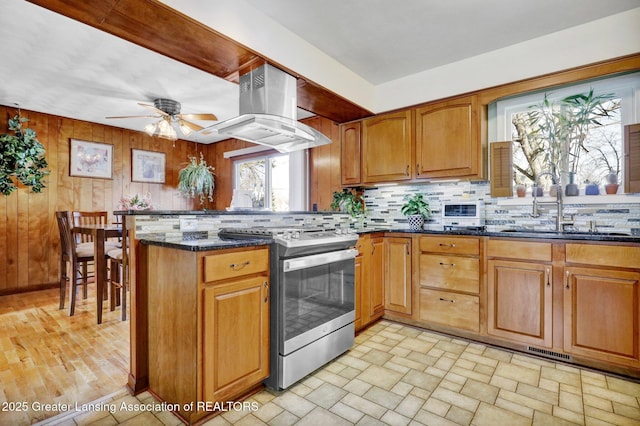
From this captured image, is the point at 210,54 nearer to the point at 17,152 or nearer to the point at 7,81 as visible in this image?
the point at 7,81

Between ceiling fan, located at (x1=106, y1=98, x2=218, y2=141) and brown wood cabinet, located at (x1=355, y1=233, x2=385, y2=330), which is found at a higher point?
ceiling fan, located at (x1=106, y1=98, x2=218, y2=141)

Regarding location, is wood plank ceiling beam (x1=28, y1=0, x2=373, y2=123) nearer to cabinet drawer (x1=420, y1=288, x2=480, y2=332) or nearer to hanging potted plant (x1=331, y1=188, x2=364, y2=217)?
hanging potted plant (x1=331, y1=188, x2=364, y2=217)

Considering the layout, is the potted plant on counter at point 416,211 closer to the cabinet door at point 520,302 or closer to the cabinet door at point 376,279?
the cabinet door at point 376,279

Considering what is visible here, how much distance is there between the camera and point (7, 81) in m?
3.36

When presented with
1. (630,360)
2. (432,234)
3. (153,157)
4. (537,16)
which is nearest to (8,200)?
(153,157)

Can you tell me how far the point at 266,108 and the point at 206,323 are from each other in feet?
5.13

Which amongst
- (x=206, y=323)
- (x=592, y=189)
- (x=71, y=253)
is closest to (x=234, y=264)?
(x=206, y=323)

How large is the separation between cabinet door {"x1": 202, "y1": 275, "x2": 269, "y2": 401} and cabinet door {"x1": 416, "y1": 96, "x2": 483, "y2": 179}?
2.05m

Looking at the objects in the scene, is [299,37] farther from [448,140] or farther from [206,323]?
[206,323]

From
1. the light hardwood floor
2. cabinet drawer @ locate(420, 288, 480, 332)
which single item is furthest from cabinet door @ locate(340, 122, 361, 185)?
the light hardwood floor

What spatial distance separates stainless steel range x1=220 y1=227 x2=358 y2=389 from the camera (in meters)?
1.85

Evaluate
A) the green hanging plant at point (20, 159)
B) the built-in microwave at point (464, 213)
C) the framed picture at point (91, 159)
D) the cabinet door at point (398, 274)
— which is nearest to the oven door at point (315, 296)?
the cabinet door at point (398, 274)

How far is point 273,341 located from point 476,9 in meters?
2.65

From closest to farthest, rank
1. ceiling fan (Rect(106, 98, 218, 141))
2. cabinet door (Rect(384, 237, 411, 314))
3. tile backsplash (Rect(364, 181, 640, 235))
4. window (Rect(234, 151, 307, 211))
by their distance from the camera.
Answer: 1. tile backsplash (Rect(364, 181, 640, 235))
2. cabinet door (Rect(384, 237, 411, 314))
3. ceiling fan (Rect(106, 98, 218, 141))
4. window (Rect(234, 151, 307, 211))
